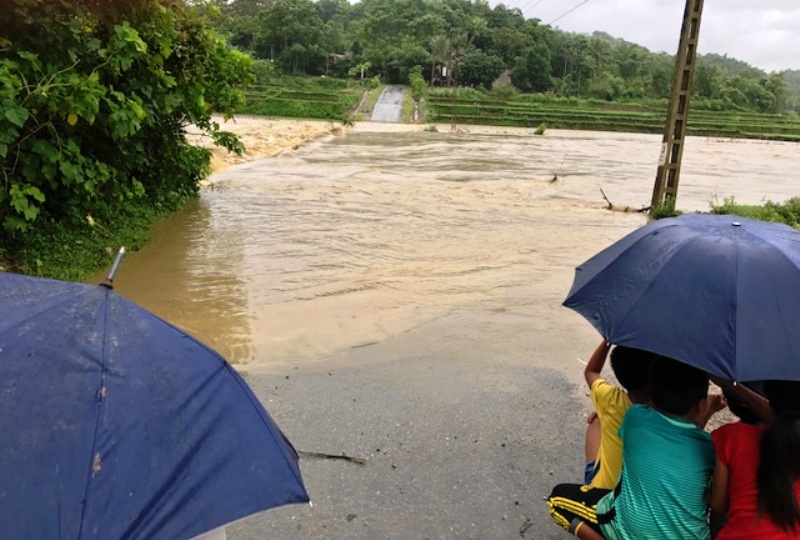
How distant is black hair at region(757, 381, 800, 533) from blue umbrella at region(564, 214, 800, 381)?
20 cm

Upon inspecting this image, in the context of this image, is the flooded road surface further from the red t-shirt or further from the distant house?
the red t-shirt

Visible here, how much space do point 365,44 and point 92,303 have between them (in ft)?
311

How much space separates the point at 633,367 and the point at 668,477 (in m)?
0.50

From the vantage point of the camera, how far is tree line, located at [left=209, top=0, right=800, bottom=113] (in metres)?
80.0

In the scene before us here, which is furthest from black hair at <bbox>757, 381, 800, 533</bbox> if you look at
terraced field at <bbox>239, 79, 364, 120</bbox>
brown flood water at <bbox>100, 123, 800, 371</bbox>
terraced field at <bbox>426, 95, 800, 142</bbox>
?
terraced field at <bbox>426, 95, 800, 142</bbox>

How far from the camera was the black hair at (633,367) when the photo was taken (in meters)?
2.56

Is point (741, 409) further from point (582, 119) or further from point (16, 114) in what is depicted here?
point (582, 119)

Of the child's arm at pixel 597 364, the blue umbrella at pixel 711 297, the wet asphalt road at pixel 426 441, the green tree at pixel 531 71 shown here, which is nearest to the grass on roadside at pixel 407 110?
the green tree at pixel 531 71

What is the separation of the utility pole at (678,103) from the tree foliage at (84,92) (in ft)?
27.8

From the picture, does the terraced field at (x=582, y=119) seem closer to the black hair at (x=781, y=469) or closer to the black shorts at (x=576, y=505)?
the black shorts at (x=576, y=505)

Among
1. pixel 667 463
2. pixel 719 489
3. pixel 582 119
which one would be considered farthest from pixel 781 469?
pixel 582 119

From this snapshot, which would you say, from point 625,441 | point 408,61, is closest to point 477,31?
point 408,61

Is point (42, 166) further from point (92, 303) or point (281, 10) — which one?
point (281, 10)

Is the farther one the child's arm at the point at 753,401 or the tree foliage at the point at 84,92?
the tree foliage at the point at 84,92
